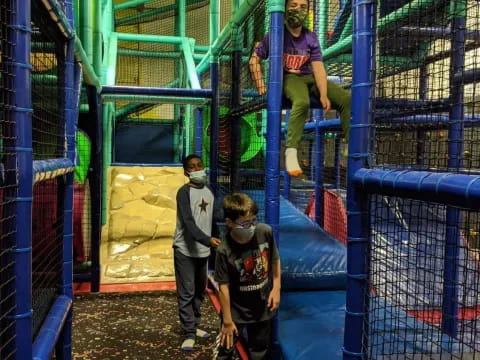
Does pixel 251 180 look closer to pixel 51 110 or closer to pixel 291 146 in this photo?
pixel 291 146

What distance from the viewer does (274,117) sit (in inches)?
124

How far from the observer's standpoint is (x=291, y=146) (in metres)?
3.37

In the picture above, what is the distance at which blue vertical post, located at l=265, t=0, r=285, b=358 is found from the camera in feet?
10.1

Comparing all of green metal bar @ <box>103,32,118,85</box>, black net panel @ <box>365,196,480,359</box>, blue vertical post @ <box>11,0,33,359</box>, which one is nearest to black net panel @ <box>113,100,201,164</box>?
green metal bar @ <box>103,32,118,85</box>

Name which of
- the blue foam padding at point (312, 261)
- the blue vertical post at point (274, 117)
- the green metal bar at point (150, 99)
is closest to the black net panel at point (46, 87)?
the blue vertical post at point (274, 117)

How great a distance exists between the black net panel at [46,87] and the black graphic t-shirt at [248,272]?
1.08 metres

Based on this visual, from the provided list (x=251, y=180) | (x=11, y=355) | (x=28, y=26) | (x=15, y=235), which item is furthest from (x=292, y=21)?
(x=251, y=180)

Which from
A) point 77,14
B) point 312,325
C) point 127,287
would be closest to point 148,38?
point 77,14

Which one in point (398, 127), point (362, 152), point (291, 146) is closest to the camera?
point (362, 152)

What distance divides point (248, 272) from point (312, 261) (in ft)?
6.00

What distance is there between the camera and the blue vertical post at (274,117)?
122 inches

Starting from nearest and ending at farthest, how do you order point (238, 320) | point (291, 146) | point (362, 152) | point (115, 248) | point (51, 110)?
point (362, 152)
point (51, 110)
point (238, 320)
point (291, 146)
point (115, 248)

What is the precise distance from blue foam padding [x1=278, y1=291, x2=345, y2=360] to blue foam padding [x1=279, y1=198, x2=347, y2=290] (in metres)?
0.09

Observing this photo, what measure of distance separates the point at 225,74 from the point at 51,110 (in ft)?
9.98
